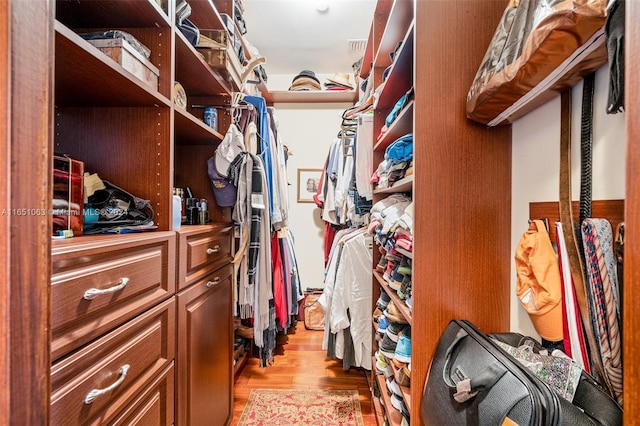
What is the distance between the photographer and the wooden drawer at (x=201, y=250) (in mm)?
968

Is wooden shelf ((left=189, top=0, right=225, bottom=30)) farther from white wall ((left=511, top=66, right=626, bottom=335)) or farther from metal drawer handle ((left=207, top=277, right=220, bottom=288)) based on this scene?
white wall ((left=511, top=66, right=626, bottom=335))

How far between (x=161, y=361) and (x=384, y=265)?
3.36 ft

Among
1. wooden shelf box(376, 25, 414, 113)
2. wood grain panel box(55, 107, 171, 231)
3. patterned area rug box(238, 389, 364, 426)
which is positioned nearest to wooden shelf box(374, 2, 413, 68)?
wooden shelf box(376, 25, 414, 113)

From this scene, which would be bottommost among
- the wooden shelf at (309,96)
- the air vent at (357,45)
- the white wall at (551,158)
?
the white wall at (551,158)

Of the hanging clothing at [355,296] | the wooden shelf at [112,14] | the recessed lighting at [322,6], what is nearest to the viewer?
the wooden shelf at [112,14]

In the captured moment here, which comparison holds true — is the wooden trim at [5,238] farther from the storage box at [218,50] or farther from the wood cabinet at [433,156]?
the storage box at [218,50]

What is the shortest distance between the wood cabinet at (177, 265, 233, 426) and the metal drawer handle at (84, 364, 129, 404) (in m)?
0.28

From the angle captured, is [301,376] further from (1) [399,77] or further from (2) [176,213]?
(1) [399,77]

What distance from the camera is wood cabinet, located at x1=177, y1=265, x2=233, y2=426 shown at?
0.97 metres

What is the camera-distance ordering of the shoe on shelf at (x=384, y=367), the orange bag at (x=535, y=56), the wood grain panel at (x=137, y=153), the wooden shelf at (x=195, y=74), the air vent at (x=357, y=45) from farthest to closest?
the air vent at (x=357, y=45) → the shoe on shelf at (x=384, y=367) → the wooden shelf at (x=195, y=74) → the wood grain panel at (x=137, y=153) → the orange bag at (x=535, y=56)

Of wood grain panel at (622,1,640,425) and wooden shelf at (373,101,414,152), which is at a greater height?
wooden shelf at (373,101,414,152)

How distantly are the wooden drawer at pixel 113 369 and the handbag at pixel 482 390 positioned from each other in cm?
75

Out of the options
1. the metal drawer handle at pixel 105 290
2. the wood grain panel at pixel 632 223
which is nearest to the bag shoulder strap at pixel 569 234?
the wood grain panel at pixel 632 223

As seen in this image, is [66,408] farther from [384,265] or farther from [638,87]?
[384,265]
